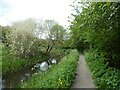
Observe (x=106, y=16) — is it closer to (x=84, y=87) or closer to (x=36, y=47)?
(x=84, y=87)

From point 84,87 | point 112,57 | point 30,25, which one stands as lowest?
point 84,87

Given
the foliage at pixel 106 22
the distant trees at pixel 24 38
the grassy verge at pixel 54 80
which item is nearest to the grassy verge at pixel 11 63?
the distant trees at pixel 24 38

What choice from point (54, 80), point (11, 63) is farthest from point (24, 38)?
point (54, 80)

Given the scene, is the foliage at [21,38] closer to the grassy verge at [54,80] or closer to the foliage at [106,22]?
the grassy verge at [54,80]

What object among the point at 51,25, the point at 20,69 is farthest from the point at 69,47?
the point at 20,69

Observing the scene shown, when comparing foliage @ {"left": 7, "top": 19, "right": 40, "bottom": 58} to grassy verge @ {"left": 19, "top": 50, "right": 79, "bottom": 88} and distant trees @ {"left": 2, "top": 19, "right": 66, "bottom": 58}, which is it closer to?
distant trees @ {"left": 2, "top": 19, "right": 66, "bottom": 58}

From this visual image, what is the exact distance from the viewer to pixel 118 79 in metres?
9.02

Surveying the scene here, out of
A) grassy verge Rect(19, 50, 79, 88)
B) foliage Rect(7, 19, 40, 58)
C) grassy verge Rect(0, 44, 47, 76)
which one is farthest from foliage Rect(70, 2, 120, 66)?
foliage Rect(7, 19, 40, 58)

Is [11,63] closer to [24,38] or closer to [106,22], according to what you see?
[24,38]

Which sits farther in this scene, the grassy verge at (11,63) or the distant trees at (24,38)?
the distant trees at (24,38)

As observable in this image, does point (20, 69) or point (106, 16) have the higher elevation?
point (106, 16)

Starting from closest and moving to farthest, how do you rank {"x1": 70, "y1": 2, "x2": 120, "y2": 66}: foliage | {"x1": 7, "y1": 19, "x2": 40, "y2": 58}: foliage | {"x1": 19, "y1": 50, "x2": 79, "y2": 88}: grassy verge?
1. {"x1": 70, "y1": 2, "x2": 120, "y2": 66}: foliage
2. {"x1": 19, "y1": 50, "x2": 79, "y2": 88}: grassy verge
3. {"x1": 7, "y1": 19, "x2": 40, "y2": 58}: foliage

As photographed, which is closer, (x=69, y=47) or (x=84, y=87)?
(x=84, y=87)

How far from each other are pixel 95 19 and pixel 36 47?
1439cm
